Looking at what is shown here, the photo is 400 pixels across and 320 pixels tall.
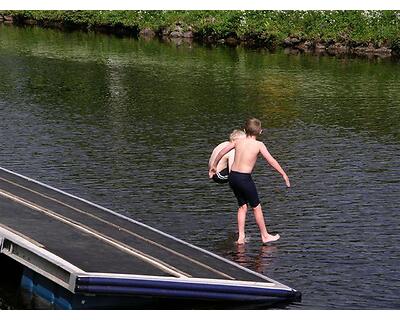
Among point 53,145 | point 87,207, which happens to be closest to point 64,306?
point 87,207

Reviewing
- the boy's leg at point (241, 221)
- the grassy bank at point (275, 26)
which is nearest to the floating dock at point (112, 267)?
the boy's leg at point (241, 221)

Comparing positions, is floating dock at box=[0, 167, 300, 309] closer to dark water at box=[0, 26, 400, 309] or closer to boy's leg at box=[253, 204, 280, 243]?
dark water at box=[0, 26, 400, 309]

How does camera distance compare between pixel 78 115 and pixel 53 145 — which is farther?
pixel 78 115

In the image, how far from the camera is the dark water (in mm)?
16375

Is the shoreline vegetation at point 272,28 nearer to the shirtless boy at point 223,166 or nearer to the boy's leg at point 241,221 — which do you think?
the shirtless boy at point 223,166

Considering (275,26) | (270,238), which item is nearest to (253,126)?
(270,238)

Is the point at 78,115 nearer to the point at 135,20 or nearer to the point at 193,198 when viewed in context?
the point at 193,198

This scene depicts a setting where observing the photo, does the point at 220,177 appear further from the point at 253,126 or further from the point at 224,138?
the point at 224,138

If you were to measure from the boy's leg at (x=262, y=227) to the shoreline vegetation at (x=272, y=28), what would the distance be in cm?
4171

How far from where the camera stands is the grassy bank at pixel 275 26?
60.0 m

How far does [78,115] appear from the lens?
3228 centimetres

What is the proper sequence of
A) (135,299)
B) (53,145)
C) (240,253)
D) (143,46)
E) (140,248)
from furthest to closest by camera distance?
1. (143,46)
2. (53,145)
3. (240,253)
4. (140,248)
5. (135,299)

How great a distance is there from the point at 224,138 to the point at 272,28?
1384 inches
